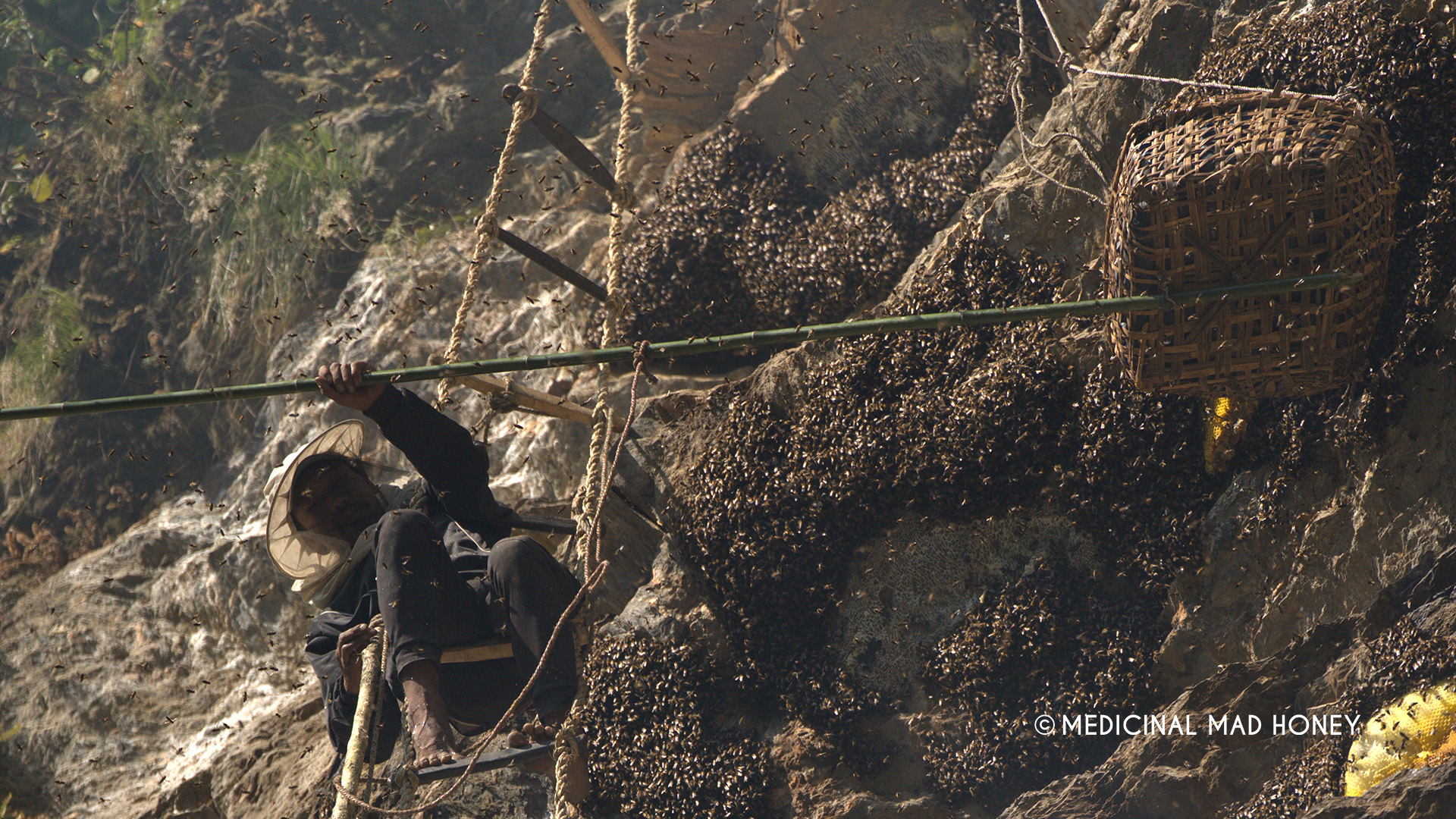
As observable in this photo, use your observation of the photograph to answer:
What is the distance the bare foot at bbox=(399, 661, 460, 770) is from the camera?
4.24m

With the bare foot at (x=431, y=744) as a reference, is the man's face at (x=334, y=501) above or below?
above

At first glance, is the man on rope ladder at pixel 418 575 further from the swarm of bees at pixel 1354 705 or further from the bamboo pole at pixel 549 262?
the swarm of bees at pixel 1354 705

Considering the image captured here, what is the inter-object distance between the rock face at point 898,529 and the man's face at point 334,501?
842 mm

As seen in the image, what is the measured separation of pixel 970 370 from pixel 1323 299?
6.98ft

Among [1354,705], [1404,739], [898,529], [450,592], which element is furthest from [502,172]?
[1404,739]

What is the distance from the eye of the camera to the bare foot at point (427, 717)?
4.24 meters

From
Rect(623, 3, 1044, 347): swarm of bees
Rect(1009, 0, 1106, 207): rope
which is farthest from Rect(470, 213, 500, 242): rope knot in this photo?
Rect(1009, 0, 1106, 207): rope

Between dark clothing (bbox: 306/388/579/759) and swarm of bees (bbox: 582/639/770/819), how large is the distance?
4.57 ft

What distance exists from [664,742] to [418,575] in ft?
7.55

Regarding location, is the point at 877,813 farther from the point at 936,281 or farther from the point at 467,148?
the point at 467,148

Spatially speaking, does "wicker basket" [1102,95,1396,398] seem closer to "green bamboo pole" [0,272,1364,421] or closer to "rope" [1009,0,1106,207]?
"green bamboo pole" [0,272,1364,421]

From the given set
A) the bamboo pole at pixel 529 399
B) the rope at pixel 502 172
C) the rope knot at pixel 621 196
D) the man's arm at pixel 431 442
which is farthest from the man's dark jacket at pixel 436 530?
the rope knot at pixel 621 196

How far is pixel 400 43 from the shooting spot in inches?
447

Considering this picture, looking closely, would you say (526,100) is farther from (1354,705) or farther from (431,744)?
(1354,705)
